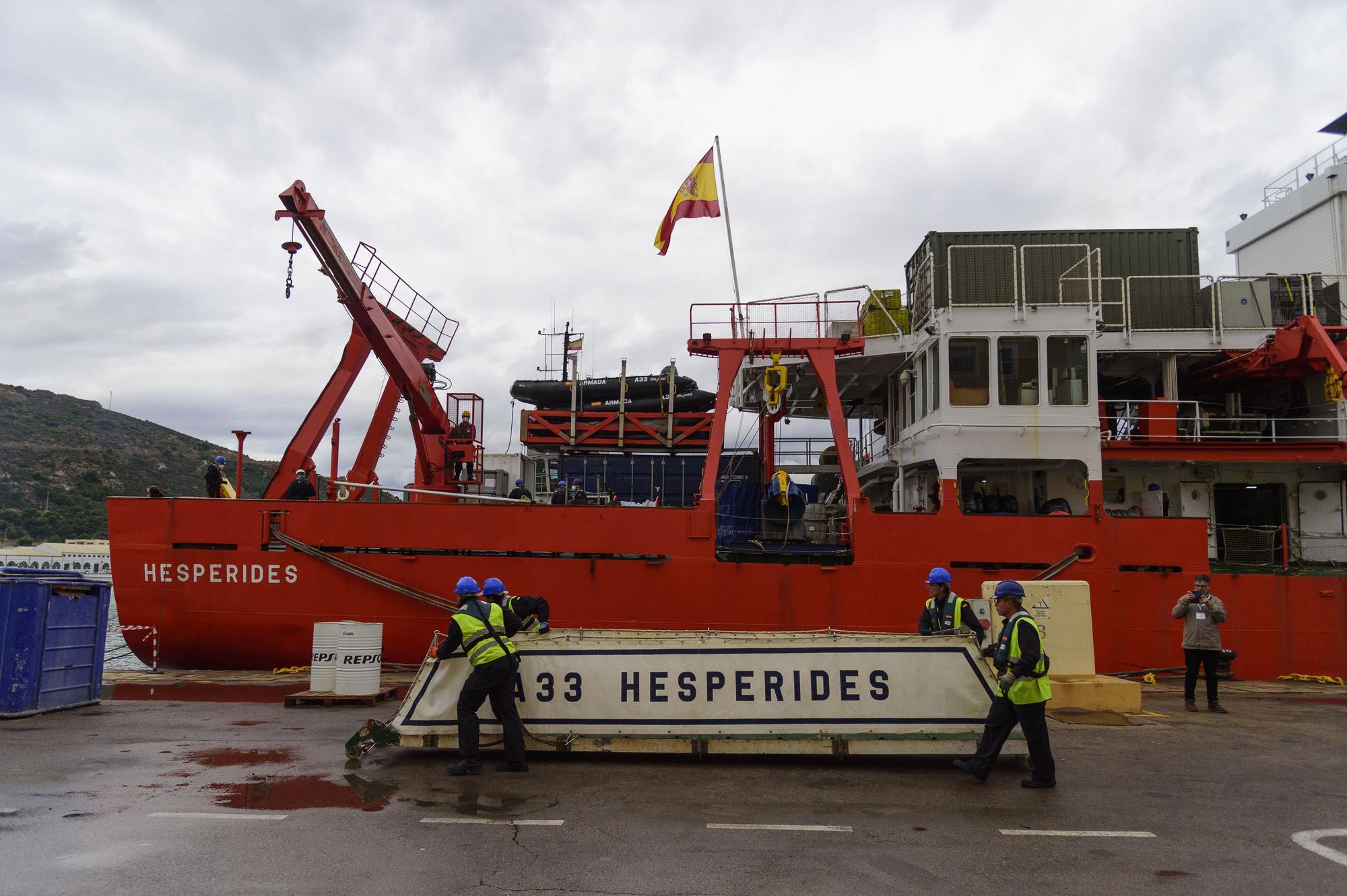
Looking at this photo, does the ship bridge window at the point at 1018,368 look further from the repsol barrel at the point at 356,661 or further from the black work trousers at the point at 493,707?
the repsol barrel at the point at 356,661

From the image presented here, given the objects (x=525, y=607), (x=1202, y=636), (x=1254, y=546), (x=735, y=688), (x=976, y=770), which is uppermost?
(x=1254, y=546)

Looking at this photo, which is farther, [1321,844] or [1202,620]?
[1202,620]

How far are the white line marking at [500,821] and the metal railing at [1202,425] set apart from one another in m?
11.0

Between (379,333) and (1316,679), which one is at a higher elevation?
(379,333)

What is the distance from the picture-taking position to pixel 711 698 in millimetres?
7375

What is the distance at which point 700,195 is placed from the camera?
13.5 metres

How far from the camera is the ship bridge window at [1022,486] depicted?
13893mm

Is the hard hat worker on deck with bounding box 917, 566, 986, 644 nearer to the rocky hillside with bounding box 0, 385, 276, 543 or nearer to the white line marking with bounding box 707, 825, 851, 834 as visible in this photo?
the white line marking with bounding box 707, 825, 851, 834

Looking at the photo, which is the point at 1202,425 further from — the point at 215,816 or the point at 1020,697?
the point at 215,816

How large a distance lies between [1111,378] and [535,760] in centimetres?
1379

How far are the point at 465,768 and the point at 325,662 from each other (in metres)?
4.33

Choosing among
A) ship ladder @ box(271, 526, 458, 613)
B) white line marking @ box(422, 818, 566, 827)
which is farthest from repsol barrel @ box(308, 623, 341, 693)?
white line marking @ box(422, 818, 566, 827)

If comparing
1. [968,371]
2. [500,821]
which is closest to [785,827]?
[500,821]

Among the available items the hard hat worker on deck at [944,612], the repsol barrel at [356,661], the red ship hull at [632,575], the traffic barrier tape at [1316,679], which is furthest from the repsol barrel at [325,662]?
the traffic barrier tape at [1316,679]
